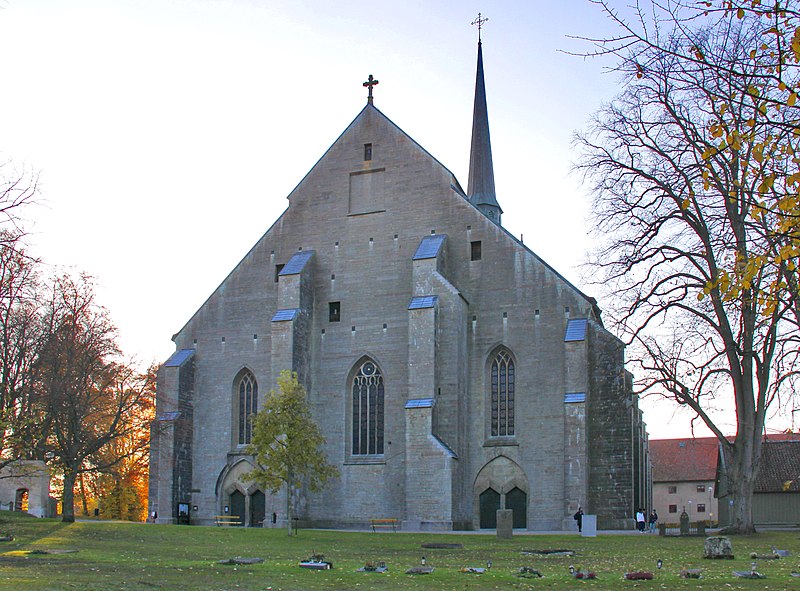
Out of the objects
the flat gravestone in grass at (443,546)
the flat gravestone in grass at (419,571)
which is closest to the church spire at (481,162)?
the flat gravestone in grass at (443,546)

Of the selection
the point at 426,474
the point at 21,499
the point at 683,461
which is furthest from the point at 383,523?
the point at 683,461

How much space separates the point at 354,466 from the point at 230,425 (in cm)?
657

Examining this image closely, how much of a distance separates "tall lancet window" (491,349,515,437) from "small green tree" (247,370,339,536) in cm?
864

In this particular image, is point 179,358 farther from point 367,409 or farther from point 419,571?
point 419,571

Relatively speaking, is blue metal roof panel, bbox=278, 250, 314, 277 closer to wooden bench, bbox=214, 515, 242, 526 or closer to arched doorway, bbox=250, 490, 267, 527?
arched doorway, bbox=250, 490, 267, 527

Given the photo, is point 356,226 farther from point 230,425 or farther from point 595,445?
point 595,445

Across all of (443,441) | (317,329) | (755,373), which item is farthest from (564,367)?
(317,329)

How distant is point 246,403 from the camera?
44.2 metres

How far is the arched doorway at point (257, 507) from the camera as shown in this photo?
140ft

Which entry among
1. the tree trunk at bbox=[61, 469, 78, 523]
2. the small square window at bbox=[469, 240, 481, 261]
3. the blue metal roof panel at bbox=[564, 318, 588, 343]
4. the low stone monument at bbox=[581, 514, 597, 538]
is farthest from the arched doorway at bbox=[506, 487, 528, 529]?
the tree trunk at bbox=[61, 469, 78, 523]

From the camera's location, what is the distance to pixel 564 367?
1539 inches

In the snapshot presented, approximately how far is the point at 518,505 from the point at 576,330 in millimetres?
7851

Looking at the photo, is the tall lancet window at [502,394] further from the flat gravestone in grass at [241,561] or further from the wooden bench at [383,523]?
the flat gravestone in grass at [241,561]

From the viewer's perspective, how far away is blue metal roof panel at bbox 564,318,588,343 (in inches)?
1506
